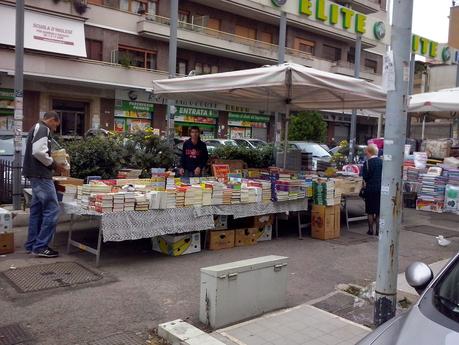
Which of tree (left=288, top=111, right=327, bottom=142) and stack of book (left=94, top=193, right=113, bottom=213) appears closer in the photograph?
stack of book (left=94, top=193, right=113, bottom=213)

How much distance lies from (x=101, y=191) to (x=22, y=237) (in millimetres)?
2030

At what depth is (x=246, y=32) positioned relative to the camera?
33.4 metres

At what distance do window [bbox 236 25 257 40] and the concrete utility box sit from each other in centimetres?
2978

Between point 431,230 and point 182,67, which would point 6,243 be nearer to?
point 431,230

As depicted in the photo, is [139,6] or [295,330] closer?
[295,330]

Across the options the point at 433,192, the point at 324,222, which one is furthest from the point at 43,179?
the point at 433,192

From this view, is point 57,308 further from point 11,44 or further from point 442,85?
point 442,85

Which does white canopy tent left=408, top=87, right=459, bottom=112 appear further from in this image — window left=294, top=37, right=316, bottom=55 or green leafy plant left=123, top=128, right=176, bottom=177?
window left=294, top=37, right=316, bottom=55

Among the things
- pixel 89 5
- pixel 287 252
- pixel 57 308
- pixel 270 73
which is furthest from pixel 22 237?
pixel 89 5

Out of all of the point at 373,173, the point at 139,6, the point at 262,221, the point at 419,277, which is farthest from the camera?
the point at 139,6

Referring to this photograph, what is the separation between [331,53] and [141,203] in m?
36.5

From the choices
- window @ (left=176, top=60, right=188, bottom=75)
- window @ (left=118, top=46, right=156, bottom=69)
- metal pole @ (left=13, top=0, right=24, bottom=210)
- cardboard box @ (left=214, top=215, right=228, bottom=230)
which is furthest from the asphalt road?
window @ (left=176, top=60, right=188, bottom=75)

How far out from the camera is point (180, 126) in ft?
102

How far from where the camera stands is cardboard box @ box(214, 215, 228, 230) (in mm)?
7383
